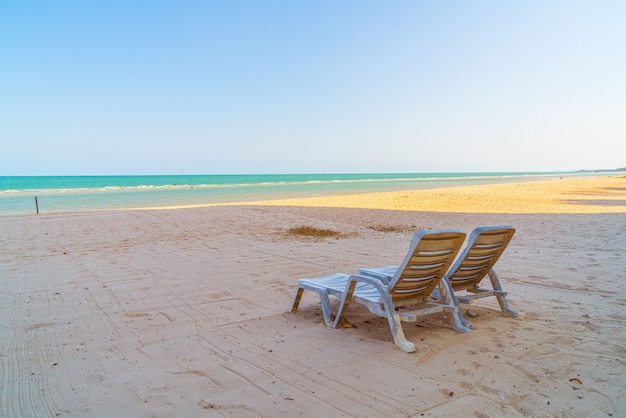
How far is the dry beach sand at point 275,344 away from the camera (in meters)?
2.82

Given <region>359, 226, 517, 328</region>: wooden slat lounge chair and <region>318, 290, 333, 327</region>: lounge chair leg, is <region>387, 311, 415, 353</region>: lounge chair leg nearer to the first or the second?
<region>359, 226, 517, 328</region>: wooden slat lounge chair

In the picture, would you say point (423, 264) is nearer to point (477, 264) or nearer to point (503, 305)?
point (477, 264)

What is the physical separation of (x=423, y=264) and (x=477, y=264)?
3.36 ft

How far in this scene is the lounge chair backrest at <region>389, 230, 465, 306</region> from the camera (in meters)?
3.53

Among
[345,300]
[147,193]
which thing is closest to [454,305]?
[345,300]

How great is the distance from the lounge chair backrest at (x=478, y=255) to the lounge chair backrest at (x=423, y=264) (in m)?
0.38

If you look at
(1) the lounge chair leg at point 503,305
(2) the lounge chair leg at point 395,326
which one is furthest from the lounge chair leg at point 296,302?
(1) the lounge chair leg at point 503,305

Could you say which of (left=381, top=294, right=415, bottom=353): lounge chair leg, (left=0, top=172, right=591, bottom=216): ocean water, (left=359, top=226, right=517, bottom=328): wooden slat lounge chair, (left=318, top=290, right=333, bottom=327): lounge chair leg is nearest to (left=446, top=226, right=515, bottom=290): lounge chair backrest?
(left=359, top=226, right=517, bottom=328): wooden slat lounge chair

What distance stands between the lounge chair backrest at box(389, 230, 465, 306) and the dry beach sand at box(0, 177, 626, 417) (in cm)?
48

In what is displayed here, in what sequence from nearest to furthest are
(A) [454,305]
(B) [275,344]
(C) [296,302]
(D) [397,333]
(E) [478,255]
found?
(D) [397,333]
(B) [275,344]
(A) [454,305]
(E) [478,255]
(C) [296,302]

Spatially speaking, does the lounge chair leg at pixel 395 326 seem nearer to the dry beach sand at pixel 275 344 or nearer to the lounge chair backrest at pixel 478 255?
the dry beach sand at pixel 275 344

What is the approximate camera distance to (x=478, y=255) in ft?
14.0

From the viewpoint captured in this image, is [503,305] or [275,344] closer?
[275,344]

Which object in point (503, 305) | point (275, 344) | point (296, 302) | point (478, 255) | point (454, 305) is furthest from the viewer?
point (296, 302)
